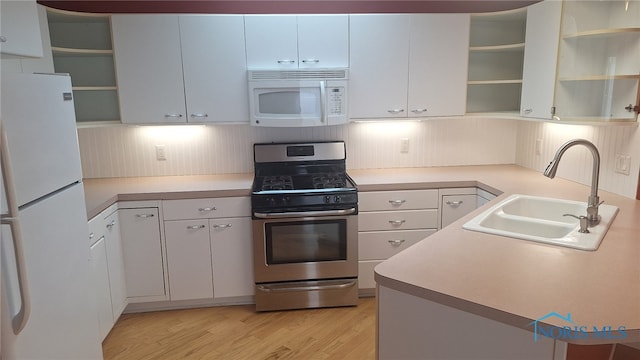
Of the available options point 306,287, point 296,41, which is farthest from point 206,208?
point 296,41

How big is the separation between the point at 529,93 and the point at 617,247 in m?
1.51

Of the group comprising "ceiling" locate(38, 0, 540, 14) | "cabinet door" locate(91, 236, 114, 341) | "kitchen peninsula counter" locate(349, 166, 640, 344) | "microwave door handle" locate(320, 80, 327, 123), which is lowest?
"cabinet door" locate(91, 236, 114, 341)

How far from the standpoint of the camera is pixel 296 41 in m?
3.01

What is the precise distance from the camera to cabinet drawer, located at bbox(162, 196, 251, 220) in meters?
2.86

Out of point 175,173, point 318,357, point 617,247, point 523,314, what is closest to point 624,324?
point 523,314

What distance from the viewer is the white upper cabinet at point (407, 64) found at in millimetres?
3066

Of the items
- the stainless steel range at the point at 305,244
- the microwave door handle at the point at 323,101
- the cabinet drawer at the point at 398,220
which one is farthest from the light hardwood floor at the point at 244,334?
the microwave door handle at the point at 323,101

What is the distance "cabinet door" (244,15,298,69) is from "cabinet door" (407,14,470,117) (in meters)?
0.87

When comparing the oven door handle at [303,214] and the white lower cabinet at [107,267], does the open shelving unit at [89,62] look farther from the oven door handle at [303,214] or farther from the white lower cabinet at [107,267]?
the oven door handle at [303,214]

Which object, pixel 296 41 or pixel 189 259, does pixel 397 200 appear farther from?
pixel 189 259

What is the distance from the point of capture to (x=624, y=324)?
1085 millimetres

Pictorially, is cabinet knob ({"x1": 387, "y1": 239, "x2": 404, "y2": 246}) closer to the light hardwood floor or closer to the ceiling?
the light hardwood floor

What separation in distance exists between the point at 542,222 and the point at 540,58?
129 centimetres

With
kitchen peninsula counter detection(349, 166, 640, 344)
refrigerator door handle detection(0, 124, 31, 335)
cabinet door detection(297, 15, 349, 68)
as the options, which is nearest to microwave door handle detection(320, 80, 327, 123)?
cabinet door detection(297, 15, 349, 68)
